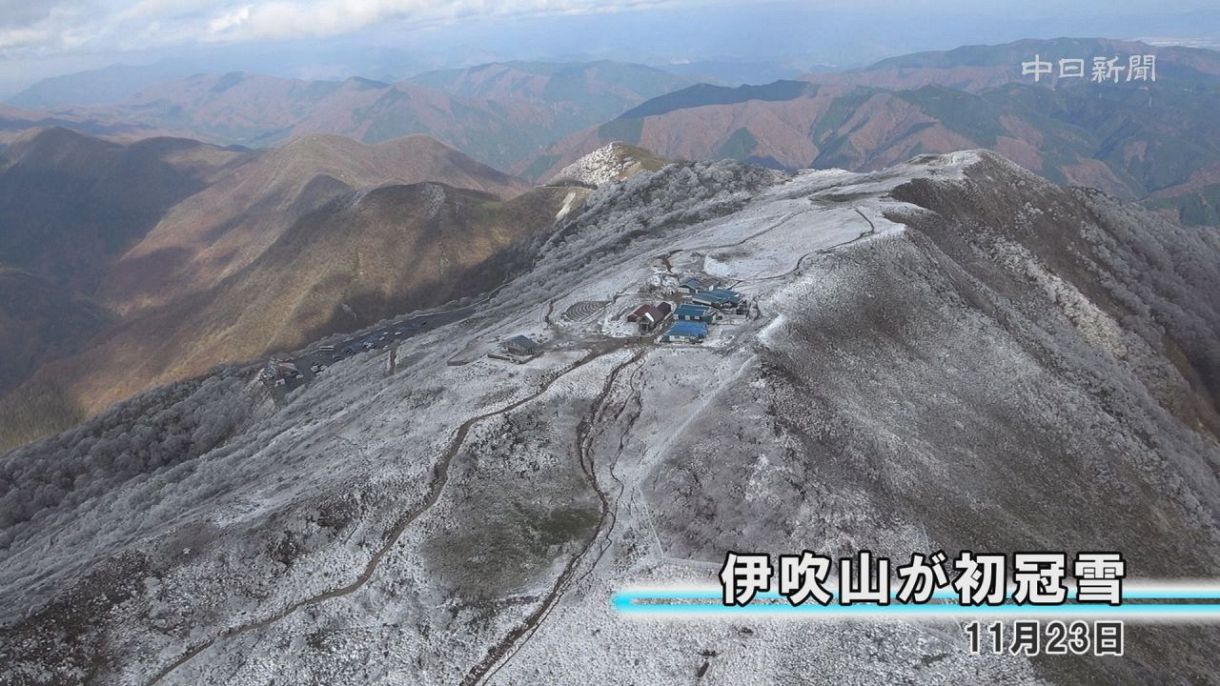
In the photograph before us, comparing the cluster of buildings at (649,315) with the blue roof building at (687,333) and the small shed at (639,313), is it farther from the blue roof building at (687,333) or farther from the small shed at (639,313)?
the blue roof building at (687,333)

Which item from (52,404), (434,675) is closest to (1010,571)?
(434,675)

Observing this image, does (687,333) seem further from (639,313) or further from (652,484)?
(652,484)

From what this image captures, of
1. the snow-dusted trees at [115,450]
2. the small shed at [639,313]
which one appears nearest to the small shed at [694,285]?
the small shed at [639,313]

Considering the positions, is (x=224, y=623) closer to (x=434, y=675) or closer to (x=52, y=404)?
(x=434, y=675)

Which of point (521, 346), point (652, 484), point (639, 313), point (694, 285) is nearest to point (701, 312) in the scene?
point (639, 313)

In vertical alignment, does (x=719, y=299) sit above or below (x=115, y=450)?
above

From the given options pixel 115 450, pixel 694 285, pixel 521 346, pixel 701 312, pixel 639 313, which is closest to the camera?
pixel 701 312

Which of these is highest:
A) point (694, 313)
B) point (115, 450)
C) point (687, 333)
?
point (694, 313)

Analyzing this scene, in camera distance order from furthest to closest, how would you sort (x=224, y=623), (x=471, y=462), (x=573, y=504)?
1. (x=471, y=462)
2. (x=573, y=504)
3. (x=224, y=623)

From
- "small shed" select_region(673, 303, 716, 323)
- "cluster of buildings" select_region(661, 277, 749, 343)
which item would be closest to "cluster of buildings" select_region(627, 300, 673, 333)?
"cluster of buildings" select_region(661, 277, 749, 343)
